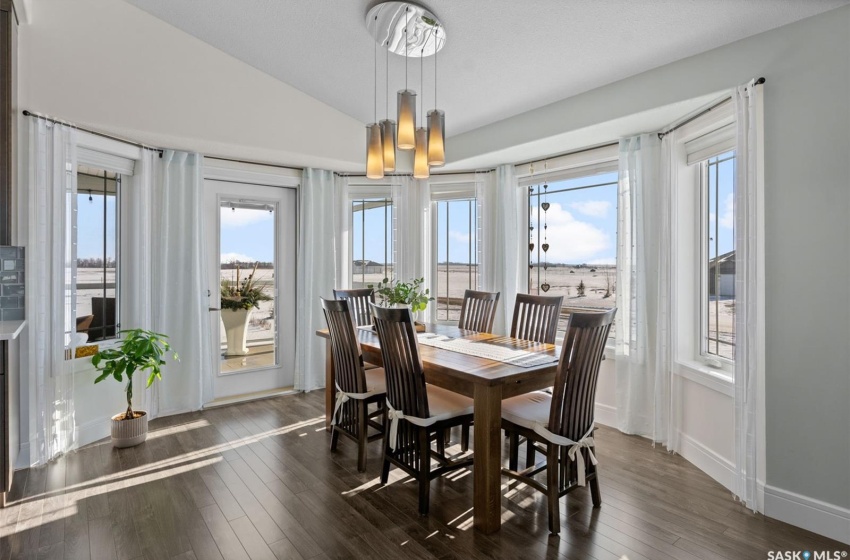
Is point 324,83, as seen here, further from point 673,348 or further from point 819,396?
point 819,396

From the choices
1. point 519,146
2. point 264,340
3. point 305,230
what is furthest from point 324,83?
point 264,340

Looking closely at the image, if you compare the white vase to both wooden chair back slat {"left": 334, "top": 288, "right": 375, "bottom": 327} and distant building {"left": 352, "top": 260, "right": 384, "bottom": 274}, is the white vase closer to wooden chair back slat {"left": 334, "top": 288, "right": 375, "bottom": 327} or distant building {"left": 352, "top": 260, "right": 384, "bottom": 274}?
wooden chair back slat {"left": 334, "top": 288, "right": 375, "bottom": 327}

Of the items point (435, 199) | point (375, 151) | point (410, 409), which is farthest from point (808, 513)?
point (435, 199)

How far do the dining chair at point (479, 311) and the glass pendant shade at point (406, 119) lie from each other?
1655 millimetres

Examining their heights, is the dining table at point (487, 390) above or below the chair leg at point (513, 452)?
above

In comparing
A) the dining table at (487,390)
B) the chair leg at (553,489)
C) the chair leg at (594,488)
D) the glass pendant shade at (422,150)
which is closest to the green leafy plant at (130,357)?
the dining table at (487,390)

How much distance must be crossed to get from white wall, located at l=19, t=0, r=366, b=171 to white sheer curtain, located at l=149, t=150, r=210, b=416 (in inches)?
11.3

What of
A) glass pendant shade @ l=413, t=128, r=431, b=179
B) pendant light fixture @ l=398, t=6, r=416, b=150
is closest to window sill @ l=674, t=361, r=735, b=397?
glass pendant shade @ l=413, t=128, r=431, b=179

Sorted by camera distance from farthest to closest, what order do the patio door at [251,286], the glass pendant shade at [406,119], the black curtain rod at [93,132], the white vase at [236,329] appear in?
the white vase at [236,329], the patio door at [251,286], the black curtain rod at [93,132], the glass pendant shade at [406,119]

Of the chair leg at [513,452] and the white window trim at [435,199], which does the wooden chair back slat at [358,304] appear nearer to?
the white window trim at [435,199]

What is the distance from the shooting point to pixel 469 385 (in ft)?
7.46

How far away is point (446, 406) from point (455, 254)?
8.40 ft

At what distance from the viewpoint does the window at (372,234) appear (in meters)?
4.96

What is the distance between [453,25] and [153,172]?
2.68 metres
